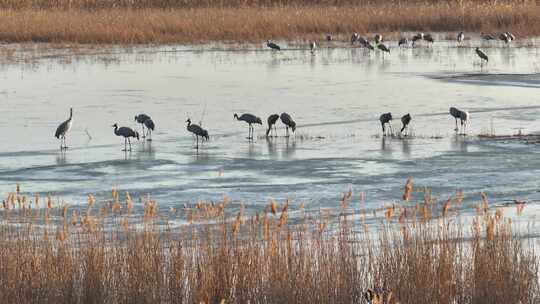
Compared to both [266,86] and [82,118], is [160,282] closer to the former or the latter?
[82,118]

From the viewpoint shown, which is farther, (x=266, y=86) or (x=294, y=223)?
(x=266, y=86)

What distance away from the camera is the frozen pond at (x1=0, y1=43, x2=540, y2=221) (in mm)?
14609

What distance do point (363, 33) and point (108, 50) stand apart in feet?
31.6

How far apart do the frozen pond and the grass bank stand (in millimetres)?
4166

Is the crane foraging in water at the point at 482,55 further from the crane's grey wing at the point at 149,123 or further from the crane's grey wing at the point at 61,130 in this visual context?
the crane's grey wing at the point at 61,130

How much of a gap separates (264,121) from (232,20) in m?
21.0

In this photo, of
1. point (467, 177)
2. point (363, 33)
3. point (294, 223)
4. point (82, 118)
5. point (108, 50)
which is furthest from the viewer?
point (363, 33)

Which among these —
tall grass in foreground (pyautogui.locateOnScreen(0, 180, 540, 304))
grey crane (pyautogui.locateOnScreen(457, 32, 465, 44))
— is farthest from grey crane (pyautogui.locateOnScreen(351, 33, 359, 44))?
tall grass in foreground (pyautogui.locateOnScreen(0, 180, 540, 304))

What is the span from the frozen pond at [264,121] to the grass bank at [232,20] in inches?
164

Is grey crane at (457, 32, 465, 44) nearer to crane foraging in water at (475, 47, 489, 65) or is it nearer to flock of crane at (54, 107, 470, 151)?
crane foraging in water at (475, 47, 489, 65)

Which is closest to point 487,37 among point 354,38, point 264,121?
point 354,38

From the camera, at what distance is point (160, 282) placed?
350 inches

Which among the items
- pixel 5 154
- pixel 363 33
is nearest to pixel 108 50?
pixel 363 33

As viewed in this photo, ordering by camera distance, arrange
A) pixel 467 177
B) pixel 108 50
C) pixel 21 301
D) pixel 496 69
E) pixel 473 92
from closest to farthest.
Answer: pixel 21 301 → pixel 467 177 → pixel 473 92 → pixel 496 69 → pixel 108 50
